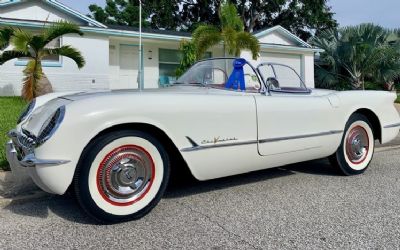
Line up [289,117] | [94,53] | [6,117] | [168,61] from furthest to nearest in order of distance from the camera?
1. [168,61]
2. [94,53]
3. [6,117]
4. [289,117]

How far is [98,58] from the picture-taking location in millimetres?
14219

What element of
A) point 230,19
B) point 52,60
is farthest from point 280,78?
point 230,19

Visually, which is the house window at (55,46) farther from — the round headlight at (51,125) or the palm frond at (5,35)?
the round headlight at (51,125)

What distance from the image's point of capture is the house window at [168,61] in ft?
55.3

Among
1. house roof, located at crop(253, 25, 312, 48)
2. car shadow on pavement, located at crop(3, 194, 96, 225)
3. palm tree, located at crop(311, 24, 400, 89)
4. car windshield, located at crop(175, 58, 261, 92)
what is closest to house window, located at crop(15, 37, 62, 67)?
house roof, located at crop(253, 25, 312, 48)

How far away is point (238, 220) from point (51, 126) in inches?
66.0

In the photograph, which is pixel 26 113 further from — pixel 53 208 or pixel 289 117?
pixel 289 117

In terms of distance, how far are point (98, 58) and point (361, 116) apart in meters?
11.1

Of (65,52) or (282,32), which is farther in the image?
(282,32)

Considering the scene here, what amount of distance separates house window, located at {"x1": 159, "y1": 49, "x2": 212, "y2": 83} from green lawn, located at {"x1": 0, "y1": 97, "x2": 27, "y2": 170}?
6.81 meters

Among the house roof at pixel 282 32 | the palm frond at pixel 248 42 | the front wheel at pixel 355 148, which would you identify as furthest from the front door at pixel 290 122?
the house roof at pixel 282 32

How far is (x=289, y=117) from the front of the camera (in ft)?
13.6

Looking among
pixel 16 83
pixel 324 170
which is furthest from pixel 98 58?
pixel 324 170

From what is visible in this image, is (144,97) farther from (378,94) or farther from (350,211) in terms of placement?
(378,94)
